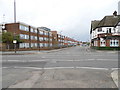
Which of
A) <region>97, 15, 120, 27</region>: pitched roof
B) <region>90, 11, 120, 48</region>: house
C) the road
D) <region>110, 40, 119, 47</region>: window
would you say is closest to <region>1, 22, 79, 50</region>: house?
<region>90, 11, 120, 48</region>: house

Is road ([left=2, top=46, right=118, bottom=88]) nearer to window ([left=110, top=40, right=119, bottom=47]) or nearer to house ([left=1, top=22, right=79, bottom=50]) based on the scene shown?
house ([left=1, top=22, right=79, bottom=50])

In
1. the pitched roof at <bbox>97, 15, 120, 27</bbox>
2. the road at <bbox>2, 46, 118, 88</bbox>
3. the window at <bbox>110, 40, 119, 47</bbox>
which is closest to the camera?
the road at <bbox>2, 46, 118, 88</bbox>

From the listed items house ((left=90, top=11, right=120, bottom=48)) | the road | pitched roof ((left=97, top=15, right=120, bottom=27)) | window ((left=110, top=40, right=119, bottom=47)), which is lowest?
the road

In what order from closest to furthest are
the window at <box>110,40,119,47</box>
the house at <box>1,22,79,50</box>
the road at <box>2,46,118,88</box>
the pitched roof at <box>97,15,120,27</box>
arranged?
the road at <box>2,46,118,88</box>
the window at <box>110,40,119,47</box>
the pitched roof at <box>97,15,120,27</box>
the house at <box>1,22,79,50</box>

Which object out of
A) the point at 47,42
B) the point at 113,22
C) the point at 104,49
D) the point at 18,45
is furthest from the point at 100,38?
the point at 47,42

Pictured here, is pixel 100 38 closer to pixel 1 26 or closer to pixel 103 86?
pixel 103 86

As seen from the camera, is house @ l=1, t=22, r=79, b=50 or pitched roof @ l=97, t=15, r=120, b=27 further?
house @ l=1, t=22, r=79, b=50

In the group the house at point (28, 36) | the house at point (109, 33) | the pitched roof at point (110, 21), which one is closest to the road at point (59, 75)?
the house at point (28, 36)

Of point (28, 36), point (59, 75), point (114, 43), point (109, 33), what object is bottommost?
point (59, 75)

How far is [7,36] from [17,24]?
8675 mm

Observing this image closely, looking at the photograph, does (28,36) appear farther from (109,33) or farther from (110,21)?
(110,21)

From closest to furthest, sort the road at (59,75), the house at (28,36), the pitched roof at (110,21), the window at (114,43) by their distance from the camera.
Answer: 1. the road at (59,75)
2. the window at (114,43)
3. the pitched roof at (110,21)
4. the house at (28,36)

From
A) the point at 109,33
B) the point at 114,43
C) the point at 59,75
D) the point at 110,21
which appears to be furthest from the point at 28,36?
the point at 59,75

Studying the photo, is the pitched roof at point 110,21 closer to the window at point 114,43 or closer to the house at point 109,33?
the house at point 109,33
